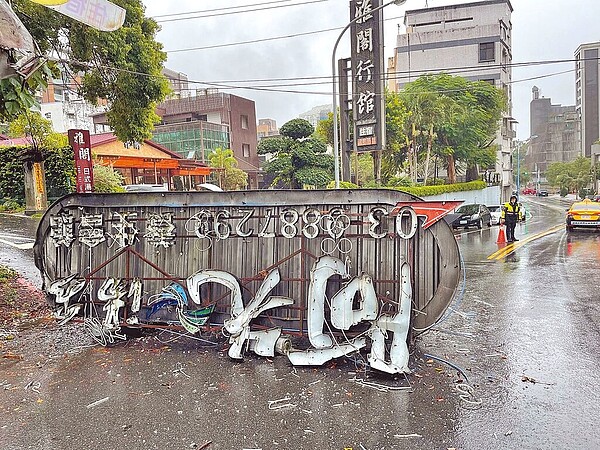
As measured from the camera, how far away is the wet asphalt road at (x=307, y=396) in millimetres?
4324

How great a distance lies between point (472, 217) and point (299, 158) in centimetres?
1308

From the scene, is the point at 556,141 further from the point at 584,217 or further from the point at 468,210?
the point at 584,217


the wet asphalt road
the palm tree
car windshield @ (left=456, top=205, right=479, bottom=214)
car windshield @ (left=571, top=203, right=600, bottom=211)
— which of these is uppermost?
the palm tree

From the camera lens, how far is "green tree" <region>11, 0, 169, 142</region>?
41.0 ft

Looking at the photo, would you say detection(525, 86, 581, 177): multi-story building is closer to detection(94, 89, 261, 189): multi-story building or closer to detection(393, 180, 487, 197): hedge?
detection(393, 180, 487, 197): hedge

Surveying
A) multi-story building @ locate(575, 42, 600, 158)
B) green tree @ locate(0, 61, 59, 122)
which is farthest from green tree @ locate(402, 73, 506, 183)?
multi-story building @ locate(575, 42, 600, 158)

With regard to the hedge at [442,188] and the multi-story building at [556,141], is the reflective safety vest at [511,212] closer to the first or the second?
the hedge at [442,188]

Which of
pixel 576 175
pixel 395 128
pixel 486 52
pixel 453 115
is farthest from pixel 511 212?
pixel 576 175

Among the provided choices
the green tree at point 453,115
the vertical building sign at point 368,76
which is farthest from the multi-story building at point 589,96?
the vertical building sign at point 368,76

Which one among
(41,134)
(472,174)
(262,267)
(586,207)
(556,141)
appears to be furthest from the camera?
(556,141)

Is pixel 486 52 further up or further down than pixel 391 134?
further up

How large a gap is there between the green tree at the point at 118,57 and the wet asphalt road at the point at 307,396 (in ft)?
27.3

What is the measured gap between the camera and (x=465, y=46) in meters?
53.2

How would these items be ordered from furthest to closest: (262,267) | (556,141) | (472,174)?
(556,141)
(472,174)
(262,267)
